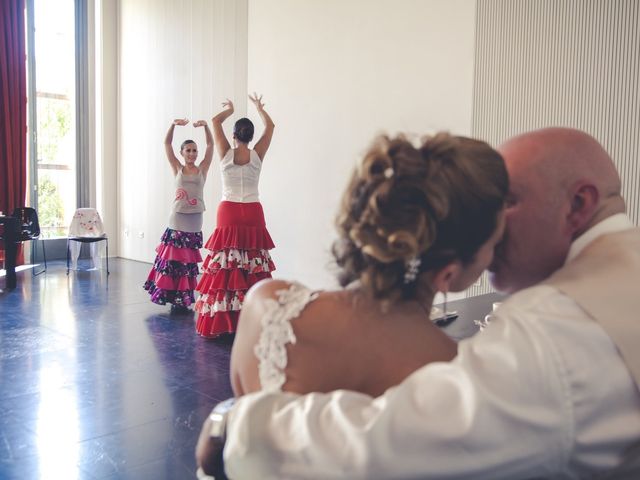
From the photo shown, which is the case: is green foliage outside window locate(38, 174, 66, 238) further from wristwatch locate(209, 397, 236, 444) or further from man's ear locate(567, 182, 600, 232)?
man's ear locate(567, 182, 600, 232)

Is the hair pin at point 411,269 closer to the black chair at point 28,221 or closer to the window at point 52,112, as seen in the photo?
the black chair at point 28,221

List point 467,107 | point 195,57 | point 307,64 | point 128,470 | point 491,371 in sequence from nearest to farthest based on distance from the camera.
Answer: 1. point 491,371
2. point 128,470
3. point 467,107
4. point 307,64
5. point 195,57

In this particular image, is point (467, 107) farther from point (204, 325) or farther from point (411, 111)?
point (204, 325)

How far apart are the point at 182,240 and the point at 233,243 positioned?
105cm

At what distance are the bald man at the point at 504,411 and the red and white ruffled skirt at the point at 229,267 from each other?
11.6 feet

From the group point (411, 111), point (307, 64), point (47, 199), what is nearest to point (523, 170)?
point (411, 111)

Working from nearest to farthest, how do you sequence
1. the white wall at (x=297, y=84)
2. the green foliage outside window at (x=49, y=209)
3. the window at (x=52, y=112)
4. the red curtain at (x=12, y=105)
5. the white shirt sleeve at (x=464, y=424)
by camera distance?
the white shirt sleeve at (x=464, y=424), the white wall at (x=297, y=84), the red curtain at (x=12, y=105), the window at (x=52, y=112), the green foliage outside window at (x=49, y=209)

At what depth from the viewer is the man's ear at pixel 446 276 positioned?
2.64 feet

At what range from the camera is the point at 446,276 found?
0.82 metres

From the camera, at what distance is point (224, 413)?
0.81 meters

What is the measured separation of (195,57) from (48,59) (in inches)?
102

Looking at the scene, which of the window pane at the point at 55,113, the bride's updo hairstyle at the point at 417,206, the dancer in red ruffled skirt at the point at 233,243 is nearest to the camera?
the bride's updo hairstyle at the point at 417,206

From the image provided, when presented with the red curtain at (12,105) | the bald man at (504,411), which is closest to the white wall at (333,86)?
the red curtain at (12,105)

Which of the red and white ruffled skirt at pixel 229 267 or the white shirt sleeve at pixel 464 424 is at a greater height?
the white shirt sleeve at pixel 464 424
